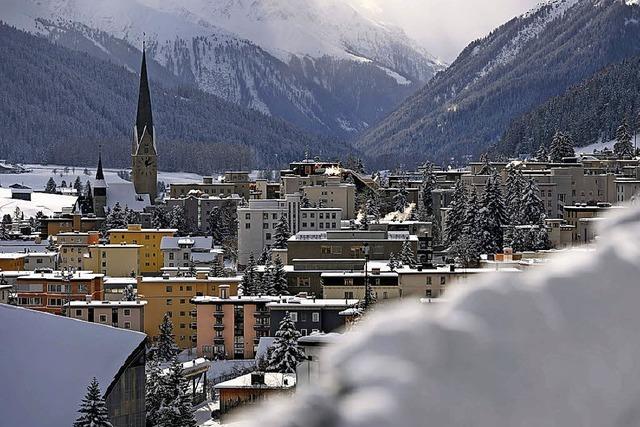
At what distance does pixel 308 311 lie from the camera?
1870cm

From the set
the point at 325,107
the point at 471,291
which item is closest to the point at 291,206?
the point at 471,291

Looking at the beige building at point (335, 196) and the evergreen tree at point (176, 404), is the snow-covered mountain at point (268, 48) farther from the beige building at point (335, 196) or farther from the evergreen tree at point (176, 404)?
the evergreen tree at point (176, 404)

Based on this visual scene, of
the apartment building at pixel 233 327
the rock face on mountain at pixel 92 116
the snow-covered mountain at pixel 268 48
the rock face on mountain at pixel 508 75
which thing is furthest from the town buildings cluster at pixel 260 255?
the snow-covered mountain at pixel 268 48

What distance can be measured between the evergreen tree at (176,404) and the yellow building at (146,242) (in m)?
15.4

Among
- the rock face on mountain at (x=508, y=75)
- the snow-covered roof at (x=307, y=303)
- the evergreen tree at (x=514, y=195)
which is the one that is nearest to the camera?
the snow-covered roof at (x=307, y=303)

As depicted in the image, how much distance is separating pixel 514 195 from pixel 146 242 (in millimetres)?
8242

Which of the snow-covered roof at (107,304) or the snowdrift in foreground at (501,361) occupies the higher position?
the snowdrift in foreground at (501,361)

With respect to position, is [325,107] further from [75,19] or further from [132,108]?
[132,108]

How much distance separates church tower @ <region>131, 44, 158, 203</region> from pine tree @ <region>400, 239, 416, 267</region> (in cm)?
2285

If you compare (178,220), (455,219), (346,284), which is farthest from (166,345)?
(178,220)

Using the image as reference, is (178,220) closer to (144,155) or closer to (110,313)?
(144,155)

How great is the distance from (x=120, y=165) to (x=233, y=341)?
203ft

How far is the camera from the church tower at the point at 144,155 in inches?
1889

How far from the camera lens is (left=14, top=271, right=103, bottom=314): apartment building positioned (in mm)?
22725
